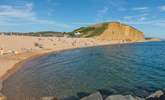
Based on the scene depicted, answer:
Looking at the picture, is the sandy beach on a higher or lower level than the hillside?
lower

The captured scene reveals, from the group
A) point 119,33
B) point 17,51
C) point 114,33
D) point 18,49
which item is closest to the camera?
point 17,51

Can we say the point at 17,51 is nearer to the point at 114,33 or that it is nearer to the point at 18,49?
the point at 18,49

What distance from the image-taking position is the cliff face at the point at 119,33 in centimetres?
14536

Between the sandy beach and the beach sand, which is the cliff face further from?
the sandy beach

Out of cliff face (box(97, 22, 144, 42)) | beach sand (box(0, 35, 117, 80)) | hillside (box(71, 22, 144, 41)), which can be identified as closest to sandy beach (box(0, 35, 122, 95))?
beach sand (box(0, 35, 117, 80))

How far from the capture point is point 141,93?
19.5m

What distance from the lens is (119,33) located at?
152 meters

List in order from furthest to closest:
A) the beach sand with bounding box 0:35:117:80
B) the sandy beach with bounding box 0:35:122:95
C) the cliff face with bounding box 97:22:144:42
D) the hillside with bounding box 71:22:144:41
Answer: the cliff face with bounding box 97:22:144:42 → the hillside with bounding box 71:22:144:41 → the beach sand with bounding box 0:35:117:80 → the sandy beach with bounding box 0:35:122:95

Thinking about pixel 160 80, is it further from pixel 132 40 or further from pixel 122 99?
pixel 132 40

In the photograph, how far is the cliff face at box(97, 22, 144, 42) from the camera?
5723 inches

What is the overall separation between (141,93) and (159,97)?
11.7 feet

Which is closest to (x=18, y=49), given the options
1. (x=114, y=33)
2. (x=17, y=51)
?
(x=17, y=51)

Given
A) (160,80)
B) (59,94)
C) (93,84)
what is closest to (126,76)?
(160,80)

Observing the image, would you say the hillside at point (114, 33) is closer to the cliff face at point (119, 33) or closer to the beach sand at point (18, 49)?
the cliff face at point (119, 33)
